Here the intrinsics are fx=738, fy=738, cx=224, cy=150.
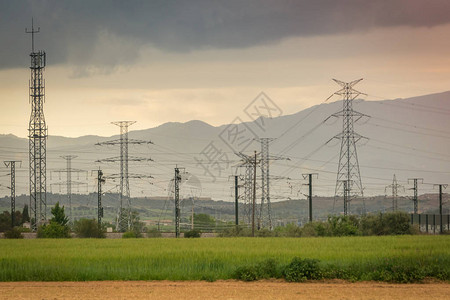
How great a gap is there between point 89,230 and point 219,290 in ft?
208

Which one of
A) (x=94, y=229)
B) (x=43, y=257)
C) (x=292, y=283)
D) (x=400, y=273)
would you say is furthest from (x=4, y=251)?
(x=94, y=229)

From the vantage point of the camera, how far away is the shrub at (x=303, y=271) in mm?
38594

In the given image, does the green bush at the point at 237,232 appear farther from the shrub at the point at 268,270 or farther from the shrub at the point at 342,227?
the shrub at the point at 268,270

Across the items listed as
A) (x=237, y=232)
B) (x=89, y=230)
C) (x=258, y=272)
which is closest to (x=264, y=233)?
(x=237, y=232)

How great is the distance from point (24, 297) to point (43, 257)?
14.4 m

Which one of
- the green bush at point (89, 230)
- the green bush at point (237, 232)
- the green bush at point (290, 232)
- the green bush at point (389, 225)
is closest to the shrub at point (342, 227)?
the green bush at point (389, 225)

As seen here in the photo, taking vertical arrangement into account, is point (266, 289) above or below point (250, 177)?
below

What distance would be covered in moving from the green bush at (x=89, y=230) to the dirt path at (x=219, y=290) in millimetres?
56908

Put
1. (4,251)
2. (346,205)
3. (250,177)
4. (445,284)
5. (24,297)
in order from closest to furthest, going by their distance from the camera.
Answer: (24,297), (445,284), (4,251), (346,205), (250,177)

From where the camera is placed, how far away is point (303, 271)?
38812 mm

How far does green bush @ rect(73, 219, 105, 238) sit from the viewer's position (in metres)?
96.2

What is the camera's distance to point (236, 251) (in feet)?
168

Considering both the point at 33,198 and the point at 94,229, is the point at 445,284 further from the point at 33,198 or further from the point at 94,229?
the point at 33,198

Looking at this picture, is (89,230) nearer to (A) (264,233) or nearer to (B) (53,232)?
(B) (53,232)
